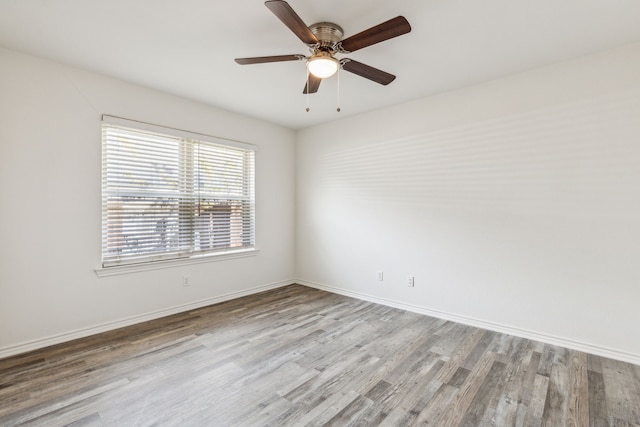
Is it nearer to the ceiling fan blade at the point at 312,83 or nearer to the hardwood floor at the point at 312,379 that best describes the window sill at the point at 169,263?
the hardwood floor at the point at 312,379

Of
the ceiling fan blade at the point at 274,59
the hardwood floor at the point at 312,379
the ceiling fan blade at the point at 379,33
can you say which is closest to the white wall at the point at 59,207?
the hardwood floor at the point at 312,379

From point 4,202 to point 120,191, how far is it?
2.64 feet

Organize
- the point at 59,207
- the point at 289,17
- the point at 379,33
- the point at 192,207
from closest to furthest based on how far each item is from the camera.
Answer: the point at 289,17, the point at 379,33, the point at 59,207, the point at 192,207

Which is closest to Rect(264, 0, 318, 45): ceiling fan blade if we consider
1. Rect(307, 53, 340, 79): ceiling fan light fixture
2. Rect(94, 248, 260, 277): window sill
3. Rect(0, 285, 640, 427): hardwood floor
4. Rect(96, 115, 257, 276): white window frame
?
Rect(307, 53, 340, 79): ceiling fan light fixture

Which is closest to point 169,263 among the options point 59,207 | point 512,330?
point 59,207

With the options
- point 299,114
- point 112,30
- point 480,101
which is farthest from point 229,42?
point 480,101

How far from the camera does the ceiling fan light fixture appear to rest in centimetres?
204

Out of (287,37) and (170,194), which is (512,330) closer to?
(287,37)

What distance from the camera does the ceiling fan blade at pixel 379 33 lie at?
5.56 feet

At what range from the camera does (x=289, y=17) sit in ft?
5.46


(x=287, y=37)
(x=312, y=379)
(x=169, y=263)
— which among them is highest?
(x=287, y=37)

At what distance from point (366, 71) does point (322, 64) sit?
41cm

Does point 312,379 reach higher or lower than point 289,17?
lower

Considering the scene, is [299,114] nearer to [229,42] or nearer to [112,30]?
[229,42]
